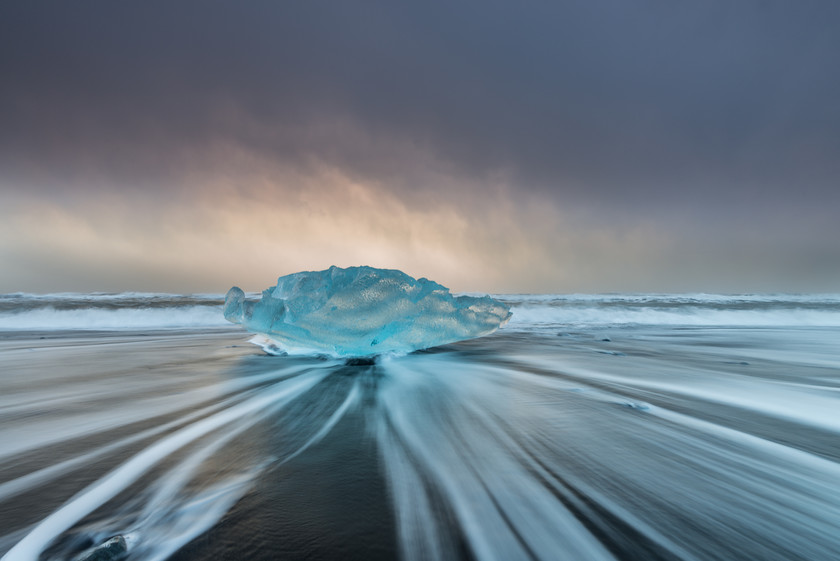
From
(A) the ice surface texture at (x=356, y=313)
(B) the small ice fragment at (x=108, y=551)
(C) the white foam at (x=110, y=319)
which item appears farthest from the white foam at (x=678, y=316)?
(B) the small ice fragment at (x=108, y=551)

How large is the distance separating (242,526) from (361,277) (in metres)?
1.89

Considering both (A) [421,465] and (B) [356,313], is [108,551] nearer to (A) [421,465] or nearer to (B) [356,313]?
(A) [421,465]

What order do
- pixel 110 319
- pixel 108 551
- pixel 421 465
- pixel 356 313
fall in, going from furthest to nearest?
pixel 110 319, pixel 356 313, pixel 421 465, pixel 108 551

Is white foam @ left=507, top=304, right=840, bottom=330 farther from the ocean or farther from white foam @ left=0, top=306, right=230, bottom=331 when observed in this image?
white foam @ left=0, top=306, right=230, bottom=331

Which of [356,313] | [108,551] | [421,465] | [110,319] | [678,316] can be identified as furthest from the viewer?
[678,316]

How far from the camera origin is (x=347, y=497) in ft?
2.65

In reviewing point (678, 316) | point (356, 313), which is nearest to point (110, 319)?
point (356, 313)

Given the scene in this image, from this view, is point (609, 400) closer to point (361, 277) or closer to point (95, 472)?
point (361, 277)

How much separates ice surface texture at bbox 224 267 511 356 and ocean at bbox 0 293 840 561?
1.39 feet

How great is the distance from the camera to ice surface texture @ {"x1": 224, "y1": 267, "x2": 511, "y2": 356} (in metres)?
2.45

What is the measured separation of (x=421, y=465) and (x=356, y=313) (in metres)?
1.57

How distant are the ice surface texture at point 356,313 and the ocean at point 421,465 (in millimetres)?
424

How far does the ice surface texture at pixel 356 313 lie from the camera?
2.45m

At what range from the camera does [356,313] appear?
96.4 inches
